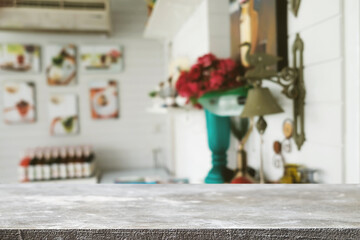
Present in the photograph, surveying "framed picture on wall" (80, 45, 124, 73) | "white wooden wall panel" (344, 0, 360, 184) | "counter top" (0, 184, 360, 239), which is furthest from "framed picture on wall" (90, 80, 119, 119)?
"counter top" (0, 184, 360, 239)

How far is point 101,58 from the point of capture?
13.9 feet

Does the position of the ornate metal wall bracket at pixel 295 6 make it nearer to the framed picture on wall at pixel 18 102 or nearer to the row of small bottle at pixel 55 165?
the row of small bottle at pixel 55 165

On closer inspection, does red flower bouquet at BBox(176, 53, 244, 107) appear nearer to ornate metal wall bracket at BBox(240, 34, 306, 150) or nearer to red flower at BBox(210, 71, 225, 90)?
red flower at BBox(210, 71, 225, 90)

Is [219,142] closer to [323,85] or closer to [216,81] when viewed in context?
[216,81]

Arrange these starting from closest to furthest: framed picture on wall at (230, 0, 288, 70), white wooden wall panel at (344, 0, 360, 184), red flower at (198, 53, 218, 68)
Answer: white wooden wall panel at (344, 0, 360, 184) → framed picture on wall at (230, 0, 288, 70) → red flower at (198, 53, 218, 68)

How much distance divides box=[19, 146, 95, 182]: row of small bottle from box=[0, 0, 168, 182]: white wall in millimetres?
375

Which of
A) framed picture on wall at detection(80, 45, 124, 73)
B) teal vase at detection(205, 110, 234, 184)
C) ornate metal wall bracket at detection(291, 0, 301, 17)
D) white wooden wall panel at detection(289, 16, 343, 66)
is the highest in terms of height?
framed picture on wall at detection(80, 45, 124, 73)

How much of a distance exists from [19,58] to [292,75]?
359cm

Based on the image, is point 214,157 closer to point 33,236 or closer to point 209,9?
point 209,9

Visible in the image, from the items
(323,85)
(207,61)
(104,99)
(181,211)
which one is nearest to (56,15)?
(104,99)

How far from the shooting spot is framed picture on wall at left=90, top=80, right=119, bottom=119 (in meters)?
4.25

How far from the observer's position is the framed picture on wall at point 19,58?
13.4 feet

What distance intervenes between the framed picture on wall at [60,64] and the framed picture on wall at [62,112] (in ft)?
0.58

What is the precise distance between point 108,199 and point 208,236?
236 mm
